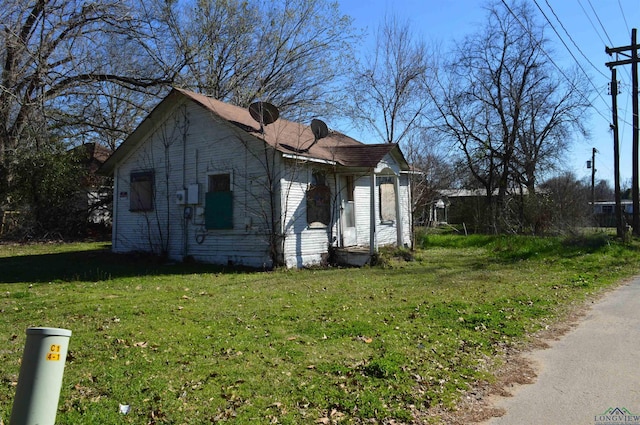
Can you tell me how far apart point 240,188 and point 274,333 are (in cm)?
805

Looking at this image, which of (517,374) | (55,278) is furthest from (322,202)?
(517,374)

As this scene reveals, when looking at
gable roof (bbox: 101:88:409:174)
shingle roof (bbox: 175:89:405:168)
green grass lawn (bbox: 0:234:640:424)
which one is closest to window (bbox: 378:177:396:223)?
gable roof (bbox: 101:88:409:174)

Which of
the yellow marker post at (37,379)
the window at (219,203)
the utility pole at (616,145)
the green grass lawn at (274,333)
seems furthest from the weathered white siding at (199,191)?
the utility pole at (616,145)

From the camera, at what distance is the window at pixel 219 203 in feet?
46.0

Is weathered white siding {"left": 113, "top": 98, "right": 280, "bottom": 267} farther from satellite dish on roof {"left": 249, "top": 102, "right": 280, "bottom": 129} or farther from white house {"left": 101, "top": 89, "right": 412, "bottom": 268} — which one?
satellite dish on roof {"left": 249, "top": 102, "right": 280, "bottom": 129}

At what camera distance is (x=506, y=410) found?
4.25m

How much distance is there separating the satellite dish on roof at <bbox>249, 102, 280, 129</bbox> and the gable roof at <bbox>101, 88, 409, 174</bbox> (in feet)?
1.17

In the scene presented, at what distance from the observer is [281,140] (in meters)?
14.1

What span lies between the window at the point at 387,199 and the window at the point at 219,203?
18.6 ft

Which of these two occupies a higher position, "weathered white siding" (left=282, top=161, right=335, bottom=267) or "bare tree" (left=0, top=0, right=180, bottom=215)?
"bare tree" (left=0, top=0, right=180, bottom=215)

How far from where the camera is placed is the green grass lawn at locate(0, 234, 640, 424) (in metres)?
4.20

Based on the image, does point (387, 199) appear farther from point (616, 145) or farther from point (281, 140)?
point (616, 145)

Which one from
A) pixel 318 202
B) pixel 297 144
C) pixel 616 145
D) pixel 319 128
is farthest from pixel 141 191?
pixel 616 145

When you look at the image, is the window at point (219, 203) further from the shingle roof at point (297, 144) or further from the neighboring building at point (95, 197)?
the neighboring building at point (95, 197)
